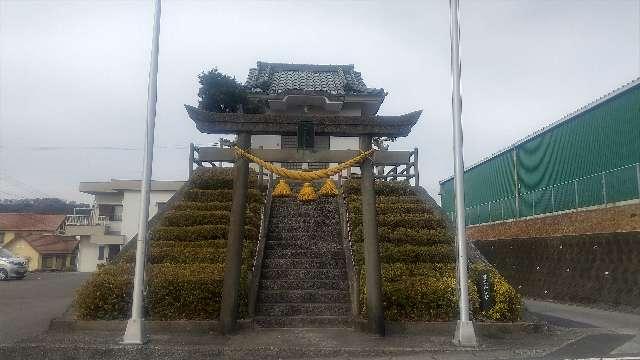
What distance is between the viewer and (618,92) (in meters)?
15.9

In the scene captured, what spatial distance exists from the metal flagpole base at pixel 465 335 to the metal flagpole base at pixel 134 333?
5704mm

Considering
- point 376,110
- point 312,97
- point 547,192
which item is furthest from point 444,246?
point 376,110

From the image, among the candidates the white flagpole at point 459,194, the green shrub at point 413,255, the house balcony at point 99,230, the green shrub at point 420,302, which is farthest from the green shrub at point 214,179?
the house balcony at point 99,230

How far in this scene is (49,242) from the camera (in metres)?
45.8

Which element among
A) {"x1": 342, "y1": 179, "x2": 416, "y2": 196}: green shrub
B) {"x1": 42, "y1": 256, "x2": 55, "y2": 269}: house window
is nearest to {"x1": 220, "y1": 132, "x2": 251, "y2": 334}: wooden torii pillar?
{"x1": 342, "y1": 179, "x2": 416, "y2": 196}: green shrub

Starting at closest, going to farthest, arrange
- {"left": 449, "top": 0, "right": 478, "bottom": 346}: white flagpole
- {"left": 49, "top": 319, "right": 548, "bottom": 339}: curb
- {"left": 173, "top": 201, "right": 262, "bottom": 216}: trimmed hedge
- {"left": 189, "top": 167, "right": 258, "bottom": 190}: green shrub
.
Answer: {"left": 449, "top": 0, "right": 478, "bottom": 346}: white flagpole, {"left": 49, "top": 319, "right": 548, "bottom": 339}: curb, {"left": 173, "top": 201, "right": 262, "bottom": 216}: trimmed hedge, {"left": 189, "top": 167, "right": 258, "bottom": 190}: green shrub

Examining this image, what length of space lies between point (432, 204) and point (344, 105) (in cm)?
1088

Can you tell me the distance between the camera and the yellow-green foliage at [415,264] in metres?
10.2

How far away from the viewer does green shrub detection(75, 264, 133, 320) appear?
9922 mm

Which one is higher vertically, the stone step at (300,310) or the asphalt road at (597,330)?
the stone step at (300,310)

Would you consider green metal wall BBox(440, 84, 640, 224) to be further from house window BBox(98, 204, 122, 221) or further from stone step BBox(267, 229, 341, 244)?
house window BBox(98, 204, 122, 221)

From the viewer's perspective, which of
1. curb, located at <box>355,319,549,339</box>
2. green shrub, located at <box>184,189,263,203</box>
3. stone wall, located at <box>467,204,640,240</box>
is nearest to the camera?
curb, located at <box>355,319,549,339</box>

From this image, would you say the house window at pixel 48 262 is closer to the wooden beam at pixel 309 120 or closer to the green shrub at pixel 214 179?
the green shrub at pixel 214 179

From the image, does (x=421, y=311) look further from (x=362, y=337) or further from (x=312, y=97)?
(x=312, y=97)
